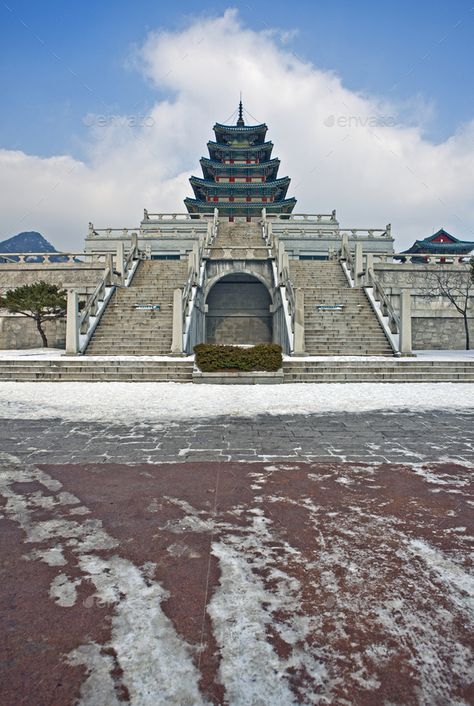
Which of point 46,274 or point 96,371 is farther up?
point 46,274

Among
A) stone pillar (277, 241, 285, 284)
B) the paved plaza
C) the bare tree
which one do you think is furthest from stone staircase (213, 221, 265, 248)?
the paved plaza

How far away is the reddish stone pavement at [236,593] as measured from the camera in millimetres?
1721

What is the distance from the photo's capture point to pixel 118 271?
2117cm

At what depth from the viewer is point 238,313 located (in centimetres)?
2783

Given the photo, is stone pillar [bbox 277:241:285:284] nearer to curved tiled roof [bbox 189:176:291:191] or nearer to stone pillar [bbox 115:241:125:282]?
stone pillar [bbox 115:241:125:282]

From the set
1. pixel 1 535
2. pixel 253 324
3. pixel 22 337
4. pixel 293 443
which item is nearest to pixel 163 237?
pixel 253 324

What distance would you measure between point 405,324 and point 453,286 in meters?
10.6

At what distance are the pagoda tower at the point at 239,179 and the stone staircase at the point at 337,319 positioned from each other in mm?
20230

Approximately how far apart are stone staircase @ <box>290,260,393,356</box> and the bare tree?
582 centimetres

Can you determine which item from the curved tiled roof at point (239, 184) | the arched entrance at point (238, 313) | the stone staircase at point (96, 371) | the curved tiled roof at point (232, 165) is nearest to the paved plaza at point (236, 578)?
the stone staircase at point (96, 371)

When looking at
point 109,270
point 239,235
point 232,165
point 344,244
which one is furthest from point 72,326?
point 232,165

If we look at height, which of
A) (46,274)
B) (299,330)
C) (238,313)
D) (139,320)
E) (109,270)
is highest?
(46,274)

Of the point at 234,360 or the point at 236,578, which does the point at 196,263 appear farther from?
the point at 236,578

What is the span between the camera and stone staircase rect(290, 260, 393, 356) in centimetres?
1653
